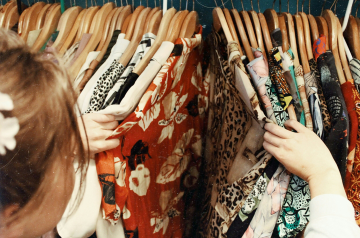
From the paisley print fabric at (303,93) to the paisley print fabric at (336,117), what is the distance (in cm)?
4

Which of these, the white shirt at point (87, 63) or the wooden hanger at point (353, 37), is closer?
the white shirt at point (87, 63)

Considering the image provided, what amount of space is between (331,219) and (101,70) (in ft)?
1.46

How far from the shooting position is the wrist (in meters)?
0.33

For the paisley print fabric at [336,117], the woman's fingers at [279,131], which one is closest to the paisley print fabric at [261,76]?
the woman's fingers at [279,131]

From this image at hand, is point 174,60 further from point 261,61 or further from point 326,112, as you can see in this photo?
point 326,112

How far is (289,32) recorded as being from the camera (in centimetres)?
49

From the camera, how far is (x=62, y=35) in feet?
1.37

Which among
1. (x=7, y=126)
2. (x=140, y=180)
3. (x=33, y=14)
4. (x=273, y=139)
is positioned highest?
(x=33, y=14)

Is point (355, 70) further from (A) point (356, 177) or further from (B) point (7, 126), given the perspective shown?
(B) point (7, 126)

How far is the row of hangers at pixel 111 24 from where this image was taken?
440mm

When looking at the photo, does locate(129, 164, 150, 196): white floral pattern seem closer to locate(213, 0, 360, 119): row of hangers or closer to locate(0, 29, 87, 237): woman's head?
locate(0, 29, 87, 237): woman's head

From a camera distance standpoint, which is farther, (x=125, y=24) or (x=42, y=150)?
(x=125, y=24)

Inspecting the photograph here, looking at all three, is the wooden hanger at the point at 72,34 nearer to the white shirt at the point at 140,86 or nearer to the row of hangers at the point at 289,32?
the white shirt at the point at 140,86

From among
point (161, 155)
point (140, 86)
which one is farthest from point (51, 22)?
point (161, 155)
